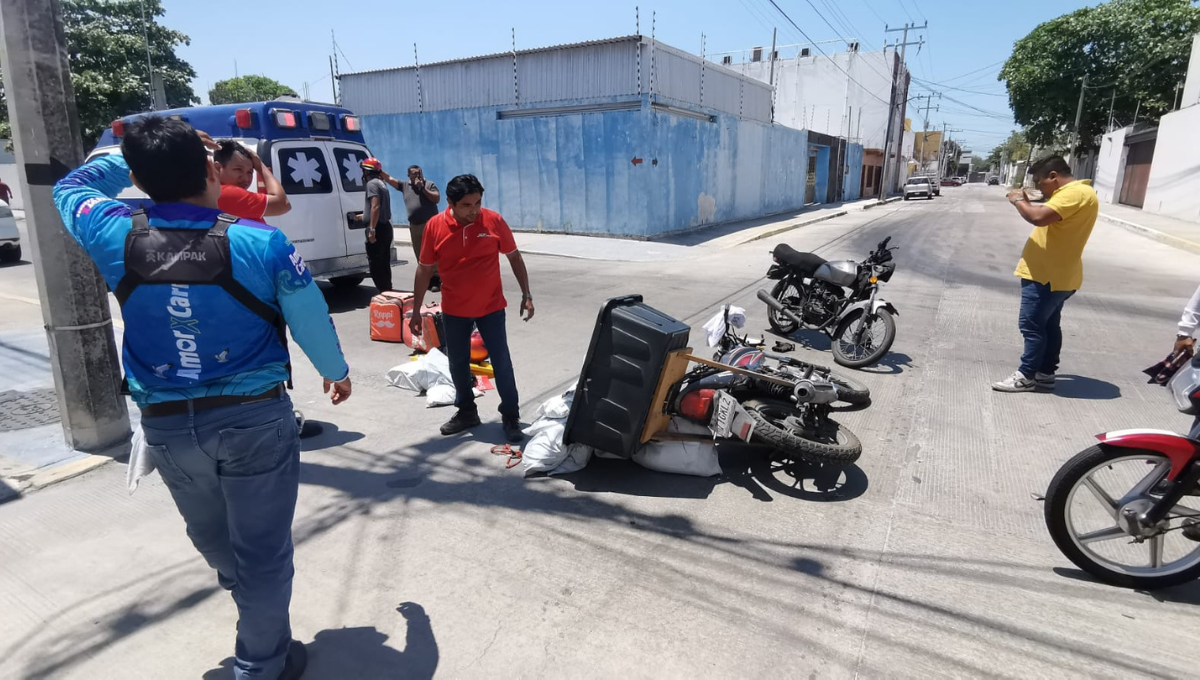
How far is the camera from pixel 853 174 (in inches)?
1649

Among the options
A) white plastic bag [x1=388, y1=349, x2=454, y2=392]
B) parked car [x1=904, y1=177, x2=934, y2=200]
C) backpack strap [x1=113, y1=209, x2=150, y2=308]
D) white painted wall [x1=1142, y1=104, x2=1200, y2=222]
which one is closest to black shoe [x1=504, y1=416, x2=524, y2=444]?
white plastic bag [x1=388, y1=349, x2=454, y2=392]

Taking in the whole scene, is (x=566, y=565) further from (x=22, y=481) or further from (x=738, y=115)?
(x=738, y=115)

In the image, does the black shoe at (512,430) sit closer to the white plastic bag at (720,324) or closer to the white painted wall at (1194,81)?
the white plastic bag at (720,324)

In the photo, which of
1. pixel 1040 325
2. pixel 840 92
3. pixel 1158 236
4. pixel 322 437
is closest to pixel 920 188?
pixel 840 92

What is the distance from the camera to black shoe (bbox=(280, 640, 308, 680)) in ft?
7.80

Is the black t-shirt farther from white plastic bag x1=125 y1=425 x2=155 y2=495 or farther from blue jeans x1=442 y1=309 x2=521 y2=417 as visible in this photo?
white plastic bag x1=125 y1=425 x2=155 y2=495

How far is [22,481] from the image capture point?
12.7 ft

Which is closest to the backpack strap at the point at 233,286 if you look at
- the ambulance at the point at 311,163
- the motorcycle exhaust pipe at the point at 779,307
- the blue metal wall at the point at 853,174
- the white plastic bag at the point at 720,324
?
the white plastic bag at the point at 720,324

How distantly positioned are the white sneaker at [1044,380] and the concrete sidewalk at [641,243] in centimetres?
929

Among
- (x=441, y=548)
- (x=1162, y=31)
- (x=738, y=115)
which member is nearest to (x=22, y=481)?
A: (x=441, y=548)

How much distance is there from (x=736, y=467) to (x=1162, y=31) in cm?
4620

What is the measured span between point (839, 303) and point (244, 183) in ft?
18.4

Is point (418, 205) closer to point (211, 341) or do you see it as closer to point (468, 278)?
point (468, 278)

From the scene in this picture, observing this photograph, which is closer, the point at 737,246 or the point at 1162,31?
the point at 737,246
